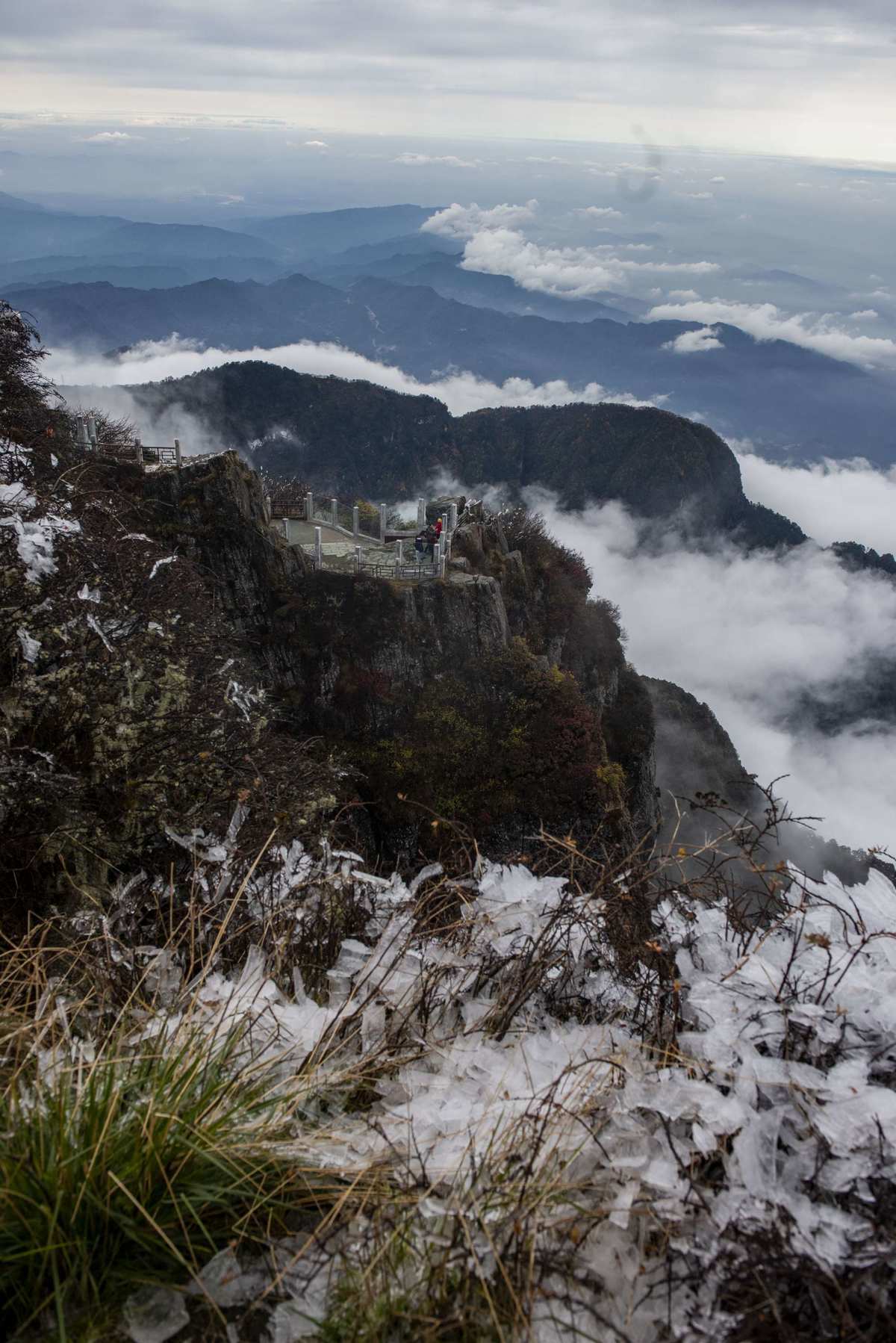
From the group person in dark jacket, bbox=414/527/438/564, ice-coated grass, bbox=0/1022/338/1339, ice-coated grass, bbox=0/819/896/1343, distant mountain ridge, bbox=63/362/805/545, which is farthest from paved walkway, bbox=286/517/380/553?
distant mountain ridge, bbox=63/362/805/545

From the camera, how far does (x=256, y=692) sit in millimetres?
10016

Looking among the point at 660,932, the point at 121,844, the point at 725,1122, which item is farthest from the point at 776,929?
the point at 121,844

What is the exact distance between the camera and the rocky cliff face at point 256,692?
5.16 metres

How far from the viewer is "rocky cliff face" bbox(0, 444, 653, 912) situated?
516cm

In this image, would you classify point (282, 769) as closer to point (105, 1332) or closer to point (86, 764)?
point (86, 764)

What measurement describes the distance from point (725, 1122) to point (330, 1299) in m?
1.06

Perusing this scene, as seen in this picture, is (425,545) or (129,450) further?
(425,545)

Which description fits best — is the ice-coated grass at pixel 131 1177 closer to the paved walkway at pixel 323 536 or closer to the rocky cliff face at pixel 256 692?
the rocky cliff face at pixel 256 692

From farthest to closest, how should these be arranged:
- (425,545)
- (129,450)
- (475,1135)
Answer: (425,545), (129,450), (475,1135)

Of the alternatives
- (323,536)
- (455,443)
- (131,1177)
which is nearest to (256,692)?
(131,1177)

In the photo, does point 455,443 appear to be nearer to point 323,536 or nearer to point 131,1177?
point 323,536

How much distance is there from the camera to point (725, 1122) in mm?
→ 1993

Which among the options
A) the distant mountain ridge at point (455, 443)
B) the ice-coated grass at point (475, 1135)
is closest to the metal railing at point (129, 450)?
the ice-coated grass at point (475, 1135)

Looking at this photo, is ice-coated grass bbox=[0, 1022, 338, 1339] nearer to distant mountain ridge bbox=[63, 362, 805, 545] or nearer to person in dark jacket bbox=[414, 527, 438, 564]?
person in dark jacket bbox=[414, 527, 438, 564]
